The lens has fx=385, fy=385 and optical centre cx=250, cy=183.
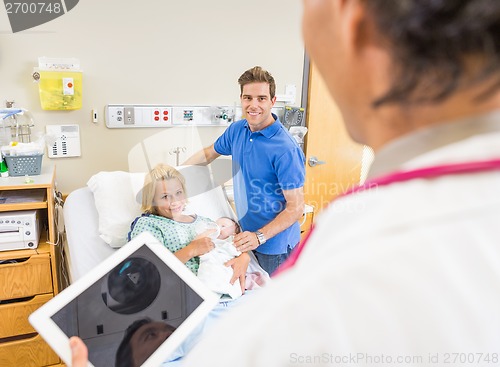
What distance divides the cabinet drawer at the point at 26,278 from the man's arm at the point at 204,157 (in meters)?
0.92

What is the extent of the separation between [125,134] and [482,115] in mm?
2291

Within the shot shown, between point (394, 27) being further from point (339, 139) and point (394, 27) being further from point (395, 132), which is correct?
point (339, 139)

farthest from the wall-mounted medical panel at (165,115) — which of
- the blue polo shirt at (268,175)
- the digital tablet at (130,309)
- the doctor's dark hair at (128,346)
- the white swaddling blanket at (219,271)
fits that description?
the doctor's dark hair at (128,346)

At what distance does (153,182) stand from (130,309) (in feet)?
3.57

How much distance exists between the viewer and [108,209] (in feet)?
6.80

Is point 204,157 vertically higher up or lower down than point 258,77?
lower down

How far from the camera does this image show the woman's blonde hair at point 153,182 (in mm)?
2002

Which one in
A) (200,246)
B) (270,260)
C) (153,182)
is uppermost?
(153,182)

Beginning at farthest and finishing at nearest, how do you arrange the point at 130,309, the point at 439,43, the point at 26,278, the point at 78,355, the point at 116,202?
the point at 116,202 → the point at 26,278 → the point at 130,309 → the point at 78,355 → the point at 439,43

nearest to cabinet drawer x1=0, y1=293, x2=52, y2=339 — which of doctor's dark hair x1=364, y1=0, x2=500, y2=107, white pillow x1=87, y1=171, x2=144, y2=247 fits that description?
white pillow x1=87, y1=171, x2=144, y2=247

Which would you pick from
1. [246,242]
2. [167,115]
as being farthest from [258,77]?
[246,242]

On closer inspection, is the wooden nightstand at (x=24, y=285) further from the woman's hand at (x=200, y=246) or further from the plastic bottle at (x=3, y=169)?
the woman's hand at (x=200, y=246)

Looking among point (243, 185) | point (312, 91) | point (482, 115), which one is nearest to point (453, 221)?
point (482, 115)

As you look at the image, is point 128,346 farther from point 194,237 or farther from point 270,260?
point 270,260
